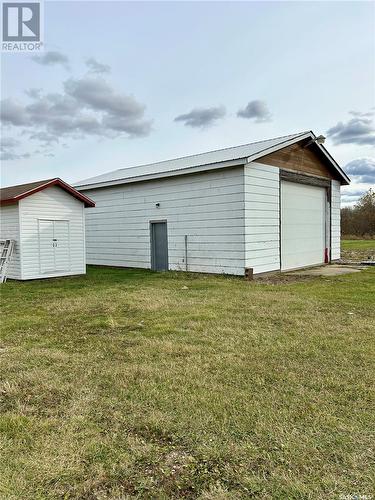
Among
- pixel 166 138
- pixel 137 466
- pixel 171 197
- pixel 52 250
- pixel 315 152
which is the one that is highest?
pixel 166 138

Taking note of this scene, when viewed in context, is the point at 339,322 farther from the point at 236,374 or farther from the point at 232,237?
the point at 232,237

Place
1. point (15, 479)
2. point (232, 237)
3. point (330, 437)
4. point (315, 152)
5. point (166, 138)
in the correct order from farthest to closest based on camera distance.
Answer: point (166, 138), point (315, 152), point (232, 237), point (330, 437), point (15, 479)

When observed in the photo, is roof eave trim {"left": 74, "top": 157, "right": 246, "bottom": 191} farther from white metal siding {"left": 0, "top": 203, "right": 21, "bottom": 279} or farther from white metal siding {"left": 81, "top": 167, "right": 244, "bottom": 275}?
white metal siding {"left": 0, "top": 203, "right": 21, "bottom": 279}

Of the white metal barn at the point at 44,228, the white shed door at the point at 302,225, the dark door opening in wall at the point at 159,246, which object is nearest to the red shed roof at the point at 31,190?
the white metal barn at the point at 44,228

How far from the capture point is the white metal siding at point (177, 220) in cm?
1098

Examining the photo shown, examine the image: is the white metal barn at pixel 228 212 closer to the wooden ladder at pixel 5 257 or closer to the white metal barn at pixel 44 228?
the white metal barn at pixel 44 228

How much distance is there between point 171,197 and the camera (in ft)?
41.3

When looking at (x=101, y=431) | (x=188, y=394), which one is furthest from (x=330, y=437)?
(x=101, y=431)

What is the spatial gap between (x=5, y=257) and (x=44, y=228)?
4.54 ft

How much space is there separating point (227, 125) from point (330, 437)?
50.6 feet

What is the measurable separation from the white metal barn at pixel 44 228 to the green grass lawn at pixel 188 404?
5.39 m

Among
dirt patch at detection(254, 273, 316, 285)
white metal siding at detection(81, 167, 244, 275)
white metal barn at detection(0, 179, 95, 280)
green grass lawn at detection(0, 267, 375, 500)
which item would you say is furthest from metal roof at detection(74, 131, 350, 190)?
green grass lawn at detection(0, 267, 375, 500)

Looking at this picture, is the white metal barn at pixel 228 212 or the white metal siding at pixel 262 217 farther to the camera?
the white metal barn at pixel 228 212

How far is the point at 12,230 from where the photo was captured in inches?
445
